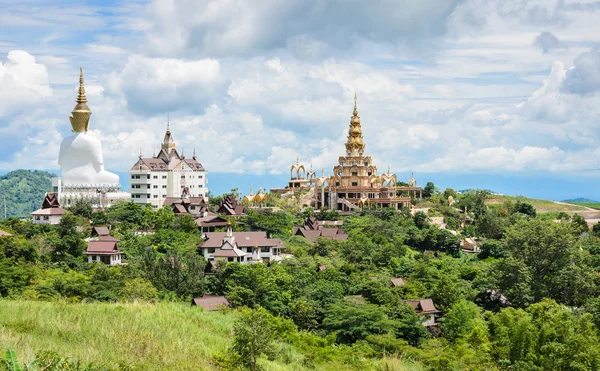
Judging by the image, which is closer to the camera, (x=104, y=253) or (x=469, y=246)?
(x=104, y=253)

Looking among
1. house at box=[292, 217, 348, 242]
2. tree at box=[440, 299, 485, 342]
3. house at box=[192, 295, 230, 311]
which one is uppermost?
house at box=[292, 217, 348, 242]

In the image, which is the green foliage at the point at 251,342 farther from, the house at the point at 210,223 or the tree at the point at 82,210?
the tree at the point at 82,210

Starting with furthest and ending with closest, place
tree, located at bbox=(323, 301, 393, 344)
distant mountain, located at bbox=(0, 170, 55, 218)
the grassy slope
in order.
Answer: distant mountain, located at bbox=(0, 170, 55, 218), the grassy slope, tree, located at bbox=(323, 301, 393, 344)

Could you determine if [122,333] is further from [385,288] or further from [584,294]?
[584,294]

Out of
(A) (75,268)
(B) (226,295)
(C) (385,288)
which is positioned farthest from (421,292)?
(A) (75,268)

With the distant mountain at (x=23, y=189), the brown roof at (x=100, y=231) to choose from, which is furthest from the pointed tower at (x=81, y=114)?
the distant mountain at (x=23, y=189)

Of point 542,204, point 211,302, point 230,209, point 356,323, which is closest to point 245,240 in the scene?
point 230,209

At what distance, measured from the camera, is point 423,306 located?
1363 inches

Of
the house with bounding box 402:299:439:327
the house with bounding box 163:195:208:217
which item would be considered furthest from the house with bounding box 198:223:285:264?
the house with bounding box 402:299:439:327

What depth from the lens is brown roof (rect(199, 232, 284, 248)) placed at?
41531 mm

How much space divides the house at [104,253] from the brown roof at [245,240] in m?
4.96

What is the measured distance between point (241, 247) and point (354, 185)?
2451 cm

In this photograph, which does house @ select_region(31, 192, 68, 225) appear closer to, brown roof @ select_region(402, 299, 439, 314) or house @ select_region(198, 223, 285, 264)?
house @ select_region(198, 223, 285, 264)

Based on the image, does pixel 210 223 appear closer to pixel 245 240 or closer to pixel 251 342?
pixel 245 240
